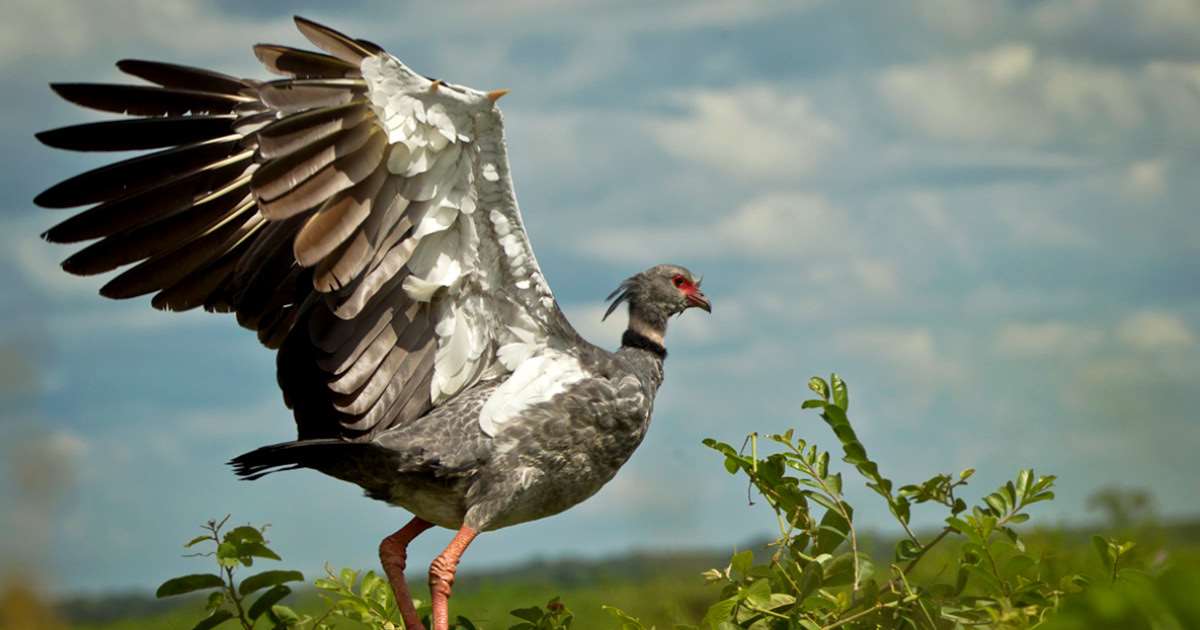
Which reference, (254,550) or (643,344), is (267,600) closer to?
(254,550)

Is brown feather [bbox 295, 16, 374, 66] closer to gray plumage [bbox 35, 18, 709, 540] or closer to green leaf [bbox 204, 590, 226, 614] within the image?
gray plumage [bbox 35, 18, 709, 540]

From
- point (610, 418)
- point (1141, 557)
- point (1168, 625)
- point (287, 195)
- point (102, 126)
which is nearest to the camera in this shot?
point (1168, 625)

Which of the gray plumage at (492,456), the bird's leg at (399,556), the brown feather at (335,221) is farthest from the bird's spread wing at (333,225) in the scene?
the bird's leg at (399,556)

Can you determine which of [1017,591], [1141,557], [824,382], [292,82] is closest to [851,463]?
[824,382]

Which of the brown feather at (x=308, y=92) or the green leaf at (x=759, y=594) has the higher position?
the brown feather at (x=308, y=92)

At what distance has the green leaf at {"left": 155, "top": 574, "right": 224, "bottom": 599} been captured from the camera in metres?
3.16

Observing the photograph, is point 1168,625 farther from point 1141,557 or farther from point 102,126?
point 102,126

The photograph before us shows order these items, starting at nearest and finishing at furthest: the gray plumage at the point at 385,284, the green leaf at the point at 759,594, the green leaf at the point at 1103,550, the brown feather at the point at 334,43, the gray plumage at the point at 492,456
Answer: the green leaf at the point at 1103,550 < the green leaf at the point at 759,594 < the brown feather at the point at 334,43 < the gray plumage at the point at 385,284 < the gray plumage at the point at 492,456

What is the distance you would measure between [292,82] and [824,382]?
2205mm

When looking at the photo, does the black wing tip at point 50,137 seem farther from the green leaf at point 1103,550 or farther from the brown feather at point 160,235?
the green leaf at point 1103,550

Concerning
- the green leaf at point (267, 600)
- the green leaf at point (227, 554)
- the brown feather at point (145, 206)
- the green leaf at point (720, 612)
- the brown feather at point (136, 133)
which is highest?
the brown feather at point (136, 133)

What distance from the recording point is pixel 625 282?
5547mm

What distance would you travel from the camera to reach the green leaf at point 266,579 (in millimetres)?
3152

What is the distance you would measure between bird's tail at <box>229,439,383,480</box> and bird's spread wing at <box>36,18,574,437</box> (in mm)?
95
